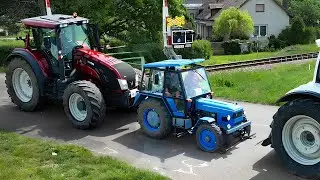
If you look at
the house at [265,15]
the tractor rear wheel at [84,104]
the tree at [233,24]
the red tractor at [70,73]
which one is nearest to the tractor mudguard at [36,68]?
the red tractor at [70,73]

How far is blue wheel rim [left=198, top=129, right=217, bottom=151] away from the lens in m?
8.98

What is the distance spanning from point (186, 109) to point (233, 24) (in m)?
32.0

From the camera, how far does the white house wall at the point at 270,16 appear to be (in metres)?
45.4

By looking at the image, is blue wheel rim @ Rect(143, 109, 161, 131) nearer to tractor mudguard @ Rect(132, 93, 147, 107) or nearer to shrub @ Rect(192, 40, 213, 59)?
tractor mudguard @ Rect(132, 93, 147, 107)

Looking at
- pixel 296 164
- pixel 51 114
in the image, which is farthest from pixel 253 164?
pixel 51 114

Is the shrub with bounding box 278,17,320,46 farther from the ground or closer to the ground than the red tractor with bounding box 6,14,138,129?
farther from the ground

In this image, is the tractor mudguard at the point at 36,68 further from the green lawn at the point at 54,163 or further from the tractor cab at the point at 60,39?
the green lawn at the point at 54,163

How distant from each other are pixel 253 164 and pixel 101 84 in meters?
4.68

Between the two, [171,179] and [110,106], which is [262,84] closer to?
[110,106]

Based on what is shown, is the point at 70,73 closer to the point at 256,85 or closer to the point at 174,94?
the point at 174,94

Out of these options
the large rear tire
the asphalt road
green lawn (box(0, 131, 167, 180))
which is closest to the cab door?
the asphalt road

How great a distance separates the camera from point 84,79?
11.6 meters

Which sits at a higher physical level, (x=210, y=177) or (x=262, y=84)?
(x=262, y=84)

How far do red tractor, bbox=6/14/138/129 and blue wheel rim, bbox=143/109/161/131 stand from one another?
3.40ft
